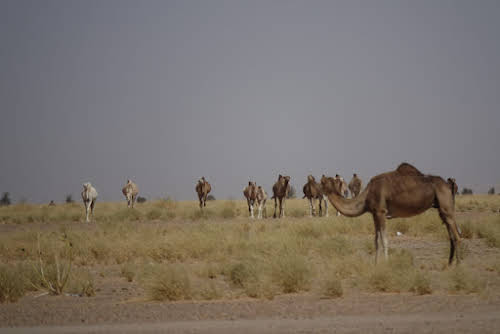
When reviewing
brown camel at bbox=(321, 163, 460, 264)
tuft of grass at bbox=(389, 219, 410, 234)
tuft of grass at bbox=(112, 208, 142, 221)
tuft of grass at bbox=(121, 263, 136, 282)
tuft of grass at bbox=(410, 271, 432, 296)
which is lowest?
tuft of grass at bbox=(410, 271, 432, 296)

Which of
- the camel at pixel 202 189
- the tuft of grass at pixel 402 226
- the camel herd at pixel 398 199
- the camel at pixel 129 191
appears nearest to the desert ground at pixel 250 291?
the camel herd at pixel 398 199

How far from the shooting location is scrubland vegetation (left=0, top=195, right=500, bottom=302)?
11078 millimetres

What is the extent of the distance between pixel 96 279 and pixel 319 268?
5.19 meters

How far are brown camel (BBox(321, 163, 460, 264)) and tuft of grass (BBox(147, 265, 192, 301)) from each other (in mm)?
3829

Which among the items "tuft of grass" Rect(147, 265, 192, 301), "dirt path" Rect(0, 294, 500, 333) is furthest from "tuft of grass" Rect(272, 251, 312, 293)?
"tuft of grass" Rect(147, 265, 192, 301)

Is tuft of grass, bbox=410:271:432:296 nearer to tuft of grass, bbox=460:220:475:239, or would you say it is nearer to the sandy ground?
the sandy ground

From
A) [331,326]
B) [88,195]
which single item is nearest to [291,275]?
[331,326]

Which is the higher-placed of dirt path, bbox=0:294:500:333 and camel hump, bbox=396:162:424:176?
camel hump, bbox=396:162:424:176

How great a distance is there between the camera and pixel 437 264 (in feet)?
47.3

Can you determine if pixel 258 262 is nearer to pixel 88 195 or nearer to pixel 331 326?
pixel 331 326

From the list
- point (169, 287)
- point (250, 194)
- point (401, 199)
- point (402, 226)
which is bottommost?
point (169, 287)

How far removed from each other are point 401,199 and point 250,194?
2319 centimetres

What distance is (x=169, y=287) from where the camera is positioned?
10938mm

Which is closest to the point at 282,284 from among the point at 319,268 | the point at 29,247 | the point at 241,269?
the point at 241,269
